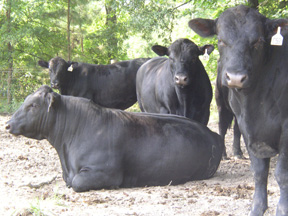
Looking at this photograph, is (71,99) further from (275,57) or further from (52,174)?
(275,57)

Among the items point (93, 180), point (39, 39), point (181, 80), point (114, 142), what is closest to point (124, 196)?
point (93, 180)

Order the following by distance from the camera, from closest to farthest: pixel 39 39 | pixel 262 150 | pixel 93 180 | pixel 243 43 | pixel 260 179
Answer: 1. pixel 243 43
2. pixel 262 150
3. pixel 260 179
4. pixel 93 180
5. pixel 39 39

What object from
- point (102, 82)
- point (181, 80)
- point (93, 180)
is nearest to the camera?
point (93, 180)

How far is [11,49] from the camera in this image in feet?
54.0

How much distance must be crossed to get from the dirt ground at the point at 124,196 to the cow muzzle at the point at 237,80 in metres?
1.42

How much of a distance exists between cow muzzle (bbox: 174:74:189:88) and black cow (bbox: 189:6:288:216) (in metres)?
2.95

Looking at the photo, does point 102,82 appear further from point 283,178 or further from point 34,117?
point 283,178

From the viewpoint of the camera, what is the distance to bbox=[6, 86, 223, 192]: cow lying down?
5441 mm

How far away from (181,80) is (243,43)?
3.40 metres

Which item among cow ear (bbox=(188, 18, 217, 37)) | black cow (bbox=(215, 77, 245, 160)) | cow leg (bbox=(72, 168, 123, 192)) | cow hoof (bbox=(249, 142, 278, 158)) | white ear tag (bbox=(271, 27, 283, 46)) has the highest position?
cow ear (bbox=(188, 18, 217, 37))

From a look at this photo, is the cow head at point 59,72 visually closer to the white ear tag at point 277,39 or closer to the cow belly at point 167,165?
the cow belly at point 167,165

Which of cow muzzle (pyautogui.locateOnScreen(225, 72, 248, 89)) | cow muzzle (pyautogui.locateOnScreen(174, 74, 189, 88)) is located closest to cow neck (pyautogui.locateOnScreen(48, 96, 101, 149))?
cow muzzle (pyautogui.locateOnScreen(174, 74, 189, 88))

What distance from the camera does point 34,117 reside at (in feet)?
18.8

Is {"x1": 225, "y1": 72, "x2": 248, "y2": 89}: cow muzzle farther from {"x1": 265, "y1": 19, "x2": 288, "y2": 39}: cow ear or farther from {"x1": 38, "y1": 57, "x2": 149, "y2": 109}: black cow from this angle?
{"x1": 38, "y1": 57, "x2": 149, "y2": 109}: black cow
